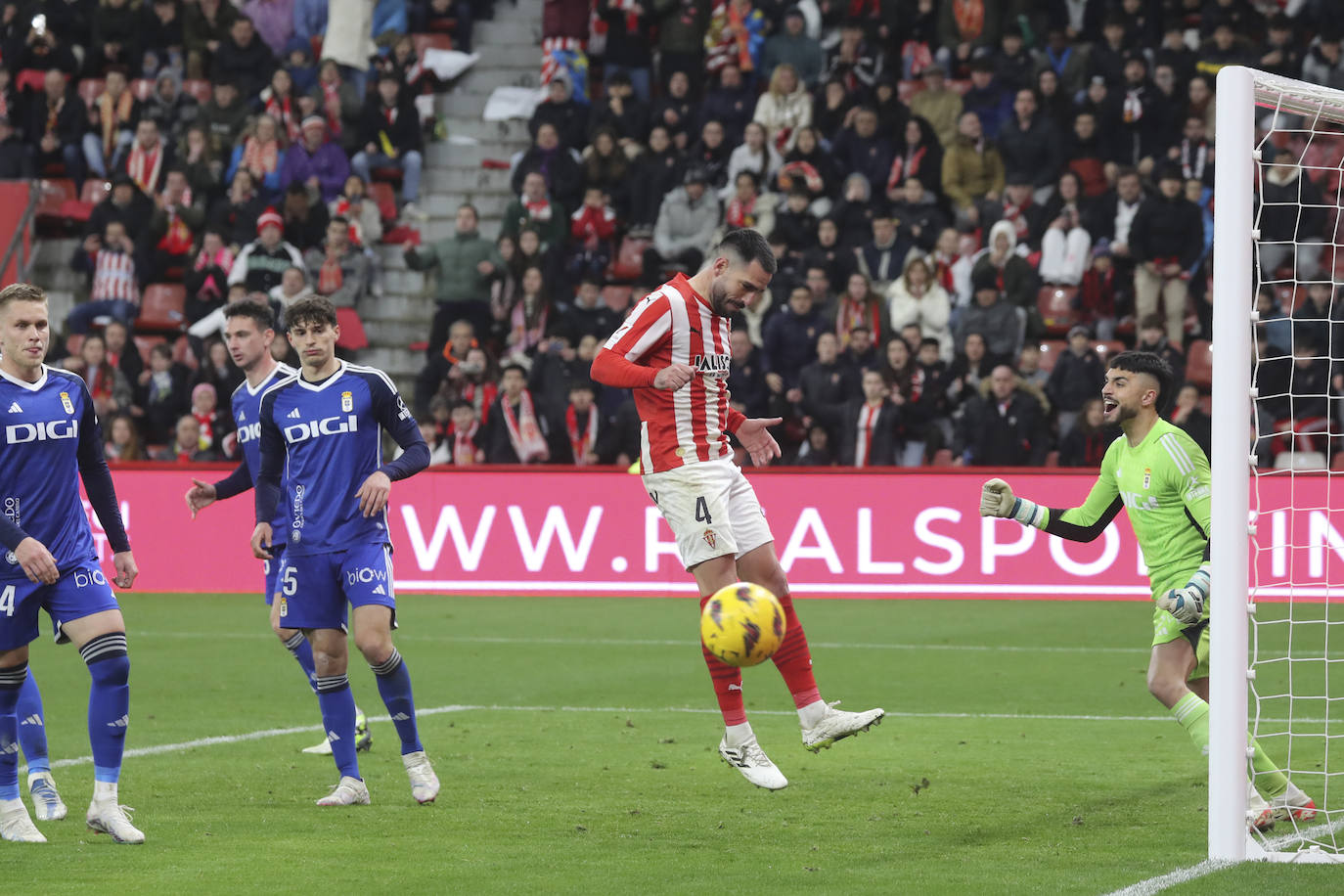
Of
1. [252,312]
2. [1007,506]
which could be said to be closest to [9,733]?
[252,312]

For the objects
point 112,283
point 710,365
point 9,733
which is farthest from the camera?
point 112,283

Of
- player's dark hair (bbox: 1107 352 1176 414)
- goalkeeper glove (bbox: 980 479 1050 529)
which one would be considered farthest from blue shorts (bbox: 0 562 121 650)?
player's dark hair (bbox: 1107 352 1176 414)

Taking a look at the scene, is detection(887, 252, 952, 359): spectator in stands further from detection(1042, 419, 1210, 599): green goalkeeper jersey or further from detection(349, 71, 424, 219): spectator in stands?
detection(1042, 419, 1210, 599): green goalkeeper jersey

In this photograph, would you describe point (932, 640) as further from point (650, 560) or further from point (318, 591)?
point (318, 591)

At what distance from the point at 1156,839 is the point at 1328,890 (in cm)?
104

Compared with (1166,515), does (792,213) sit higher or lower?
higher

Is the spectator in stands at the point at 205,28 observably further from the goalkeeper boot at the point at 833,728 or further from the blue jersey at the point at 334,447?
the goalkeeper boot at the point at 833,728

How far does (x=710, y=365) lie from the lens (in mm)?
7766

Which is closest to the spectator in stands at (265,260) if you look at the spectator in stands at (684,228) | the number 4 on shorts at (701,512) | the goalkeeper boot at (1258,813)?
the spectator in stands at (684,228)

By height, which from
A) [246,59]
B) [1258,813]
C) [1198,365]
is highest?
[246,59]

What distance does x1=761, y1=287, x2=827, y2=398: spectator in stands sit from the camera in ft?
60.7

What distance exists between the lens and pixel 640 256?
67.7 feet

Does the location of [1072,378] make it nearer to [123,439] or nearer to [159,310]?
[123,439]

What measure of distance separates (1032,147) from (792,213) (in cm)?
271
